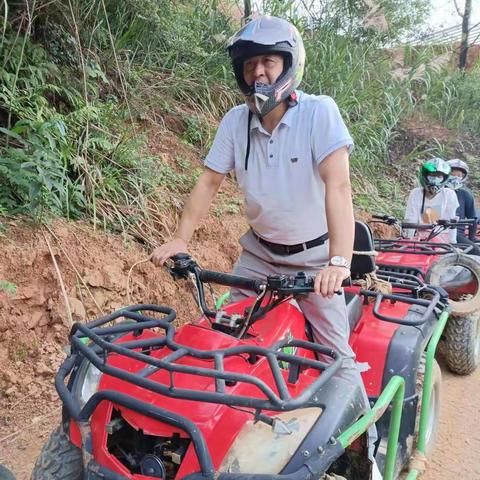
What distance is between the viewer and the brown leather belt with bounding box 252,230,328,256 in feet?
9.05

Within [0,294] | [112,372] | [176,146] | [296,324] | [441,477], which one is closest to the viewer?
[112,372]

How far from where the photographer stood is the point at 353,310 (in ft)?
10.4

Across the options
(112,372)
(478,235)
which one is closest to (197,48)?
(478,235)

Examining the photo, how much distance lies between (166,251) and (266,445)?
1.19 metres

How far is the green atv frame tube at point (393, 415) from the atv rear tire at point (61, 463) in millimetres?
968

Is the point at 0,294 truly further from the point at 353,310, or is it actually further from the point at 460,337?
the point at 460,337

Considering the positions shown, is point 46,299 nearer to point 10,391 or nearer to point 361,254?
point 10,391

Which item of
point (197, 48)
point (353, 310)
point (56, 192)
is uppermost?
point (197, 48)

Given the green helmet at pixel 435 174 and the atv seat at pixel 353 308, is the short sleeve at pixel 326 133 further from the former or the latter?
the green helmet at pixel 435 174

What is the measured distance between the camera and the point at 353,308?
3.17m

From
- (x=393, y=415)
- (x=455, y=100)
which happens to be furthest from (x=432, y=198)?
(x=455, y=100)

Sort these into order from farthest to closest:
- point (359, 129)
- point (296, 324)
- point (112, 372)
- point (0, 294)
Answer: point (359, 129), point (0, 294), point (296, 324), point (112, 372)

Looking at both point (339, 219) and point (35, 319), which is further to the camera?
point (35, 319)

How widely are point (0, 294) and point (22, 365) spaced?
1.66ft
